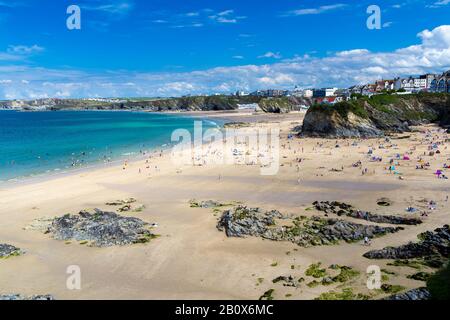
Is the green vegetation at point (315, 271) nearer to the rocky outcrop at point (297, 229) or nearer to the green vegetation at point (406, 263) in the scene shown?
the rocky outcrop at point (297, 229)

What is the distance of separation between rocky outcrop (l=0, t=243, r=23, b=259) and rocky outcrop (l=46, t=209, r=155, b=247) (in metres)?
2.30

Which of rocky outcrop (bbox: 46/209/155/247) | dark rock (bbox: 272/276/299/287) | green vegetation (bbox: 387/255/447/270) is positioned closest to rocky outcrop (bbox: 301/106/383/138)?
rocky outcrop (bbox: 46/209/155/247)

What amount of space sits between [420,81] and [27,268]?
527 feet

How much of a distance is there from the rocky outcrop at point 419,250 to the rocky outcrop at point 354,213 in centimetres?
366

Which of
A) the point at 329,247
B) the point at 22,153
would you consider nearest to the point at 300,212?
the point at 329,247

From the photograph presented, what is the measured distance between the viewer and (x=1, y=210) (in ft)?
91.5

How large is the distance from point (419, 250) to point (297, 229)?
6.29 m

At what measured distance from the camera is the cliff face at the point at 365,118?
64062mm

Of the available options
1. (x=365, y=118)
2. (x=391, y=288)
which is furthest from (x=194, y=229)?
(x=365, y=118)

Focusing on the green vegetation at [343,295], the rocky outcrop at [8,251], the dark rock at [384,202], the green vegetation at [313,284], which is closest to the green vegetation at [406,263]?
the green vegetation at [343,295]

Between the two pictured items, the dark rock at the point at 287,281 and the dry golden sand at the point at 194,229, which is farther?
the dry golden sand at the point at 194,229

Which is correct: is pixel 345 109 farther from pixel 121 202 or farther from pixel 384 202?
pixel 121 202

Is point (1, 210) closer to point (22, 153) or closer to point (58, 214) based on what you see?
point (58, 214)
